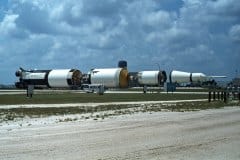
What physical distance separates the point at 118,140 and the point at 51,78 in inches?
4364

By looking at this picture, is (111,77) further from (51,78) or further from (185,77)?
(185,77)

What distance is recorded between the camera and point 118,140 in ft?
58.3

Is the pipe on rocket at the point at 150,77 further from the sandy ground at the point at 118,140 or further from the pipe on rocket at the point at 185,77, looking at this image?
the sandy ground at the point at 118,140

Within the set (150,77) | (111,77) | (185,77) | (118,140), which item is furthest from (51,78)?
(118,140)

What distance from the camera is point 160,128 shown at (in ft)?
74.2

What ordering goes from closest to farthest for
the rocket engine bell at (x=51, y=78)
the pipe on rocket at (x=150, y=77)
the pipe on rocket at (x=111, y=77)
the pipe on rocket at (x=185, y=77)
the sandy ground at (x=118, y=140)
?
1. the sandy ground at (x=118, y=140)
2. the pipe on rocket at (x=111, y=77)
3. the rocket engine bell at (x=51, y=78)
4. the pipe on rocket at (x=150, y=77)
5. the pipe on rocket at (x=185, y=77)

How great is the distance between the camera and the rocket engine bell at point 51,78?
124 metres

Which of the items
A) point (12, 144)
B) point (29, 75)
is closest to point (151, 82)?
point (29, 75)

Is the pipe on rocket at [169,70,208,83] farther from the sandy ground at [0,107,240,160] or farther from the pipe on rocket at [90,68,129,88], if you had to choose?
the sandy ground at [0,107,240,160]

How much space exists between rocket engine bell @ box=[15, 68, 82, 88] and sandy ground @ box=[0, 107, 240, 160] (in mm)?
98667

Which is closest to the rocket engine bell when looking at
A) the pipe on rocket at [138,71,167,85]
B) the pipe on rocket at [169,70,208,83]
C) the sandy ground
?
the pipe on rocket at [138,71,167,85]

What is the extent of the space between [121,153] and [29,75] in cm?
11971

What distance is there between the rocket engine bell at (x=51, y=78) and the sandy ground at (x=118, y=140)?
324ft

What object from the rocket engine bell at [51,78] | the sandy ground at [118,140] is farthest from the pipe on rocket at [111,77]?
the sandy ground at [118,140]
